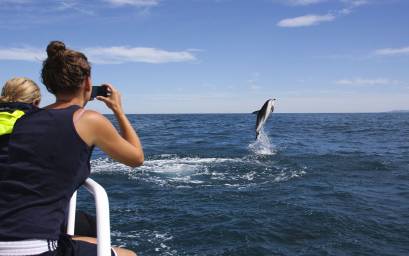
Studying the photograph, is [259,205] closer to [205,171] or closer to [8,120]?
[205,171]

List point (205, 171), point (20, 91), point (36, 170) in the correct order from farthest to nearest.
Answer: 1. point (205, 171)
2. point (20, 91)
3. point (36, 170)

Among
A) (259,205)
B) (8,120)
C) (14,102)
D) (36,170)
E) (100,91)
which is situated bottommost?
(259,205)

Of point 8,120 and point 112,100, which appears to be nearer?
point 8,120

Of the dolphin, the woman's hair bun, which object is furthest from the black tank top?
the dolphin

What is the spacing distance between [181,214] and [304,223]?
3311mm

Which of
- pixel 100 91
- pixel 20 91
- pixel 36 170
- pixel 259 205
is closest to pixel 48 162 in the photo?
pixel 36 170

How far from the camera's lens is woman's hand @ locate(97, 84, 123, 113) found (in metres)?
3.27

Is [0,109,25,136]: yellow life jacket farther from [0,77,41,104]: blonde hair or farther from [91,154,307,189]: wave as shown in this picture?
[91,154,307,189]: wave

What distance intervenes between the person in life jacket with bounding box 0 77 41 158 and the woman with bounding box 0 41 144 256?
100 millimetres

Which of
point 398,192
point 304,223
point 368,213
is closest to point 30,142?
point 304,223

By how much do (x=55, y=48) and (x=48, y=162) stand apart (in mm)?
805

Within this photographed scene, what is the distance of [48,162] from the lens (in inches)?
112

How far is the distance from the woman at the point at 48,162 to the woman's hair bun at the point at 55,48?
3 cm

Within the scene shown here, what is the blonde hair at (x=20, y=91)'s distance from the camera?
3436 mm
